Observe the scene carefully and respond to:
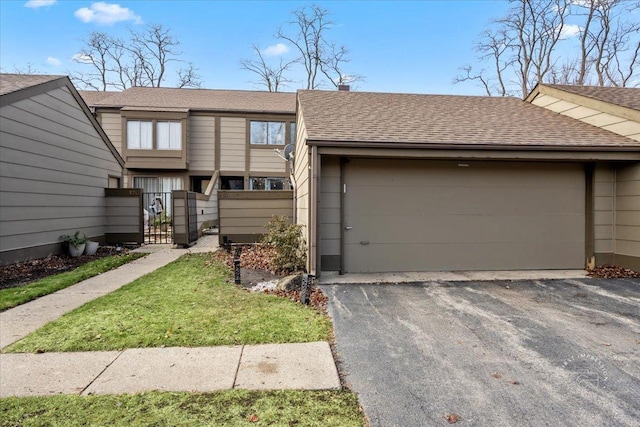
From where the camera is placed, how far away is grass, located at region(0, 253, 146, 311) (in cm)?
498

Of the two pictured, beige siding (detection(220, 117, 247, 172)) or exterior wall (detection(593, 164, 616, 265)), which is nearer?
exterior wall (detection(593, 164, 616, 265))

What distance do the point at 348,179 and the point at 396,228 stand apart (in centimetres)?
138

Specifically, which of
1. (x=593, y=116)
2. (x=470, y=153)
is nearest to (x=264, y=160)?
(x=470, y=153)

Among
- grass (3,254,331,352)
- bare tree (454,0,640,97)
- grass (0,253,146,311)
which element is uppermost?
bare tree (454,0,640,97)

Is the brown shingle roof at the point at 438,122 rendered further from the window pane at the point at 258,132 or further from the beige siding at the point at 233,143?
the beige siding at the point at 233,143

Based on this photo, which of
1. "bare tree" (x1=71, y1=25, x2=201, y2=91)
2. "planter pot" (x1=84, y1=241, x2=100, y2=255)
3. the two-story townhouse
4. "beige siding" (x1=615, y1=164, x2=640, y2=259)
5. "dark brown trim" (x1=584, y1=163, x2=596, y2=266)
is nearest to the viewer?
"beige siding" (x1=615, y1=164, x2=640, y2=259)

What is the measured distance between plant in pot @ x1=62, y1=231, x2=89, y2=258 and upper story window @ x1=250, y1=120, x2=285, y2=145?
901 cm

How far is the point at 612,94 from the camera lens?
8.27 metres

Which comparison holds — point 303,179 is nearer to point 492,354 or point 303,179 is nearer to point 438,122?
point 438,122

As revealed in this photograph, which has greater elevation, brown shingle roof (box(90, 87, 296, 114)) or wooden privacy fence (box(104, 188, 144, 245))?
brown shingle roof (box(90, 87, 296, 114))

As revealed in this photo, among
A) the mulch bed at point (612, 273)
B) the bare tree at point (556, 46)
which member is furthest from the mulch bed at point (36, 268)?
the bare tree at point (556, 46)

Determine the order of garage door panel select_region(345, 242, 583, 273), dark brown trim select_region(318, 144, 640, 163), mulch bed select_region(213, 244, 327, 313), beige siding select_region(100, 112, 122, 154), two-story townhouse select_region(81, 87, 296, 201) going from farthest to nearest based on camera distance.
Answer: beige siding select_region(100, 112, 122, 154), two-story townhouse select_region(81, 87, 296, 201), garage door panel select_region(345, 242, 583, 273), dark brown trim select_region(318, 144, 640, 163), mulch bed select_region(213, 244, 327, 313)

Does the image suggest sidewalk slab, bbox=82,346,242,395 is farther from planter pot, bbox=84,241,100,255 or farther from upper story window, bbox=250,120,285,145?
upper story window, bbox=250,120,285,145

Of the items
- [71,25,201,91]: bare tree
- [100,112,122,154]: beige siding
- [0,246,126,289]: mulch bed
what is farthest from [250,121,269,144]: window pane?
[71,25,201,91]: bare tree
